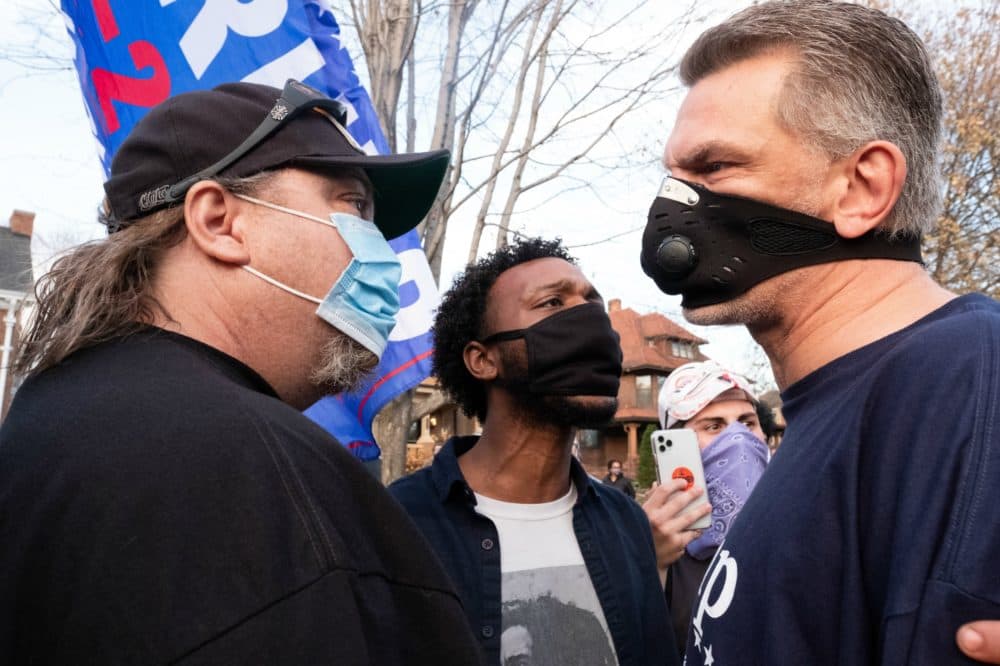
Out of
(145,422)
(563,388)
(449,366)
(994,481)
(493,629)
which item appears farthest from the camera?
(449,366)

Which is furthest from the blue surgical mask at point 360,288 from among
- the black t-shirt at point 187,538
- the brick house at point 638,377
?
the brick house at point 638,377

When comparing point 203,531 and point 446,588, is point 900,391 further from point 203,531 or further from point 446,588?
point 203,531

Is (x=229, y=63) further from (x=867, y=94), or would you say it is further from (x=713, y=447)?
(x=867, y=94)

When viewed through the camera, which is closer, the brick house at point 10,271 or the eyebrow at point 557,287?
the eyebrow at point 557,287

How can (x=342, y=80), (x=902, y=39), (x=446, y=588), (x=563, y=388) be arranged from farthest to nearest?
(x=342, y=80), (x=563, y=388), (x=902, y=39), (x=446, y=588)

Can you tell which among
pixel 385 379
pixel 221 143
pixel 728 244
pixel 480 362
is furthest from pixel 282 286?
pixel 385 379

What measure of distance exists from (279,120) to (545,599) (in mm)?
1825

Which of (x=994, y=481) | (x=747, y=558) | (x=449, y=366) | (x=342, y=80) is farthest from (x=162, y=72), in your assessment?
(x=994, y=481)

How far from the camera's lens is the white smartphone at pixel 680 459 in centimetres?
332

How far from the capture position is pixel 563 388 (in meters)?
3.27

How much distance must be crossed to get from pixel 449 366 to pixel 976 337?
2854mm

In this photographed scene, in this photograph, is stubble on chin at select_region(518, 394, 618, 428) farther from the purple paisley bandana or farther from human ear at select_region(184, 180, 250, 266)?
human ear at select_region(184, 180, 250, 266)

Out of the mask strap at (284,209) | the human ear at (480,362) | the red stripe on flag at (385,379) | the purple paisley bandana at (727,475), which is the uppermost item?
the mask strap at (284,209)

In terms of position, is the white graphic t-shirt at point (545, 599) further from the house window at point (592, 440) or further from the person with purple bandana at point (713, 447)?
the house window at point (592, 440)
